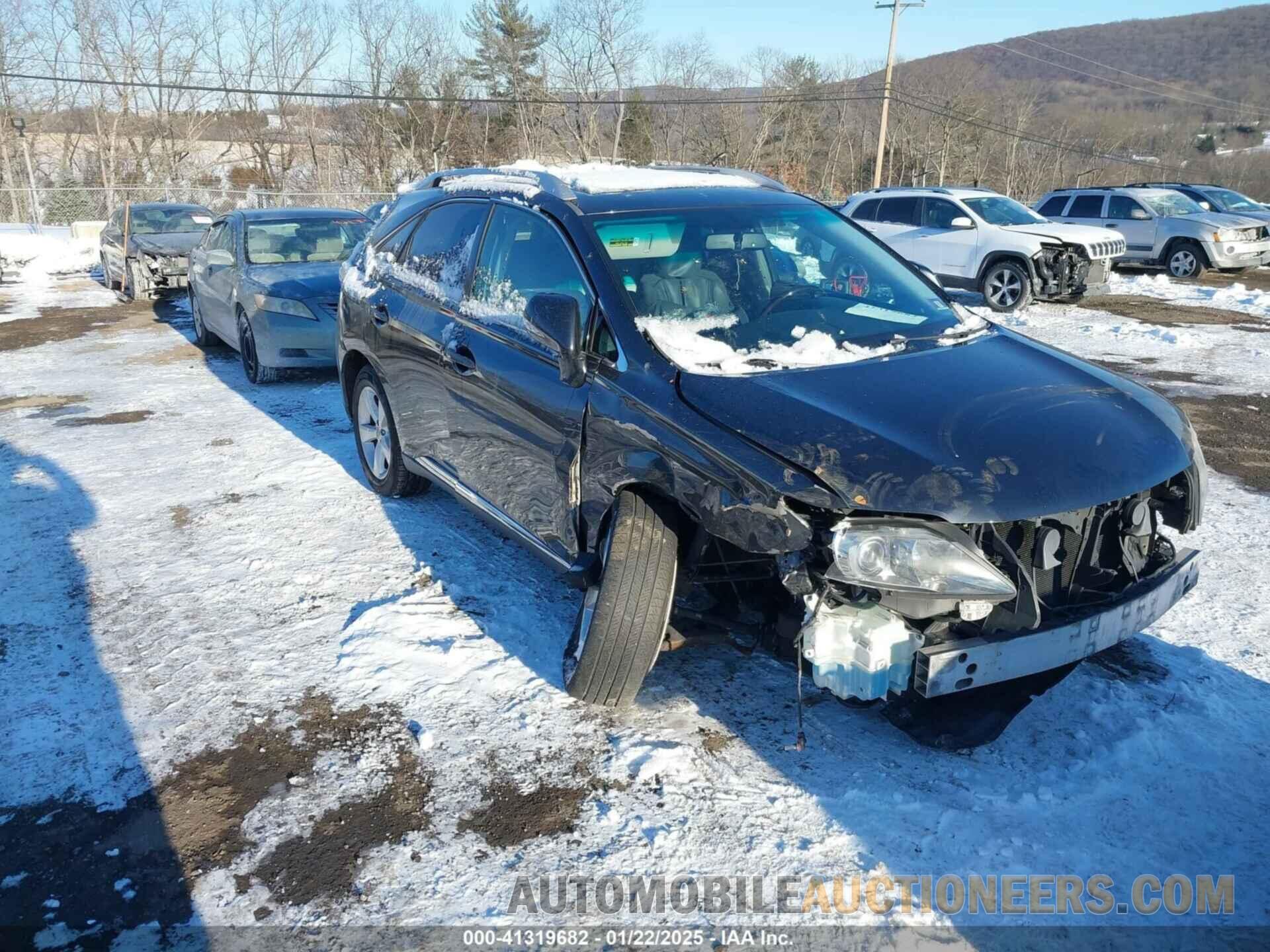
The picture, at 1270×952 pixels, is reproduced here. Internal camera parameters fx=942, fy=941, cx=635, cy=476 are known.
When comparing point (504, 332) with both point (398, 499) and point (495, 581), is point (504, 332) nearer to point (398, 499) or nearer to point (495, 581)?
point (495, 581)

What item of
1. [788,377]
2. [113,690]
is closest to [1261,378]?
[788,377]

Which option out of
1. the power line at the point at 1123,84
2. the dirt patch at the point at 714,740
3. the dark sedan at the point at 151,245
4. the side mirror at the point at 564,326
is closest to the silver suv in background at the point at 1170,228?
the dark sedan at the point at 151,245

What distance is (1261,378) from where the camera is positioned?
8.88 metres

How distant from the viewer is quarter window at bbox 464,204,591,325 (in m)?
3.75

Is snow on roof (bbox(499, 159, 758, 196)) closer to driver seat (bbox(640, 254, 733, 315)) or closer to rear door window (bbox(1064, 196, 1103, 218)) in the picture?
driver seat (bbox(640, 254, 733, 315))

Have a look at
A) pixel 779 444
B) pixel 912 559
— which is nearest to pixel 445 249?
pixel 779 444

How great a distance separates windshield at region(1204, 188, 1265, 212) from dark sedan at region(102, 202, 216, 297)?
1993 cm

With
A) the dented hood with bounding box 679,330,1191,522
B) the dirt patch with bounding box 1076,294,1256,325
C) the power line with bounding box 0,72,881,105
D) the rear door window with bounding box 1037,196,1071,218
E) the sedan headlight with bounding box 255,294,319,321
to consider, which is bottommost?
the dirt patch with bounding box 1076,294,1256,325

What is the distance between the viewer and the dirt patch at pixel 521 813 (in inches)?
112

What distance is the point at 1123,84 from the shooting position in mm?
107375

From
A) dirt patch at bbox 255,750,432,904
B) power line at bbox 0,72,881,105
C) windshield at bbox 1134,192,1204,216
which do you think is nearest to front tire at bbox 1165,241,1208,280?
windshield at bbox 1134,192,1204,216

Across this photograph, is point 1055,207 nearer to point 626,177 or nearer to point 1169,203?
point 1169,203

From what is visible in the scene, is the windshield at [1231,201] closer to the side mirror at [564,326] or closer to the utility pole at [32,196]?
the side mirror at [564,326]

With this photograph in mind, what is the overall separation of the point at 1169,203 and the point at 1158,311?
18.9 feet
